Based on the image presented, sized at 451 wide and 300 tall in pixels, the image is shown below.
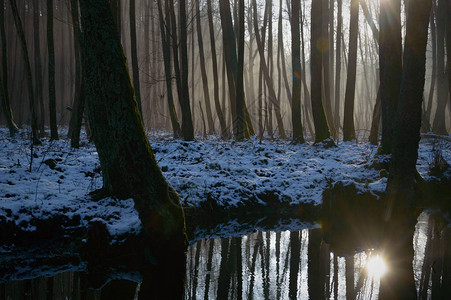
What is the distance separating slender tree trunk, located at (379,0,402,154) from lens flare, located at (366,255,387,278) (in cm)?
509

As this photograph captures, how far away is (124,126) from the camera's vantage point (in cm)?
484

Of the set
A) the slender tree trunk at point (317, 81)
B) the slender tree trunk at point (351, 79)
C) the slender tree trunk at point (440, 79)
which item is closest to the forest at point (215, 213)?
the slender tree trunk at point (317, 81)

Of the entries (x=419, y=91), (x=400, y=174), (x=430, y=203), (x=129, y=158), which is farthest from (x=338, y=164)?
(x=129, y=158)

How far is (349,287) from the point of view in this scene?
423cm

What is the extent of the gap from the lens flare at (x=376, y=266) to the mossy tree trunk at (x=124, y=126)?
9.34ft

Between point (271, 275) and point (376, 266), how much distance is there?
58.9 inches

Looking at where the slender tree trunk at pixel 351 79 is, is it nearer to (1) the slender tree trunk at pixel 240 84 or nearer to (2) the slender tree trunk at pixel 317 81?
(2) the slender tree trunk at pixel 317 81

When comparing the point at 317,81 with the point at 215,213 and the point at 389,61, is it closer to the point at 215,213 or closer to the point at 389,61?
the point at 389,61

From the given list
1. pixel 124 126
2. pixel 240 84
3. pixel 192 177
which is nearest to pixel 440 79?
pixel 240 84

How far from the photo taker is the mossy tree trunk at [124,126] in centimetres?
482

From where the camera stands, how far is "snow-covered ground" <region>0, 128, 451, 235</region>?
6.05 m

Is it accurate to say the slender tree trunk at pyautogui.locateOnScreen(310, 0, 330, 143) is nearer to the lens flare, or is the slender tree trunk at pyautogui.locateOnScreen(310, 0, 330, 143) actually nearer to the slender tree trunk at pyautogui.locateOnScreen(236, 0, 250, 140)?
the slender tree trunk at pyautogui.locateOnScreen(236, 0, 250, 140)

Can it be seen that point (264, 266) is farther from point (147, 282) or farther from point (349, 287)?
point (147, 282)

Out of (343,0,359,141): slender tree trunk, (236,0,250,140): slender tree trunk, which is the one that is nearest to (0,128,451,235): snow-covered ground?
(236,0,250,140): slender tree trunk
